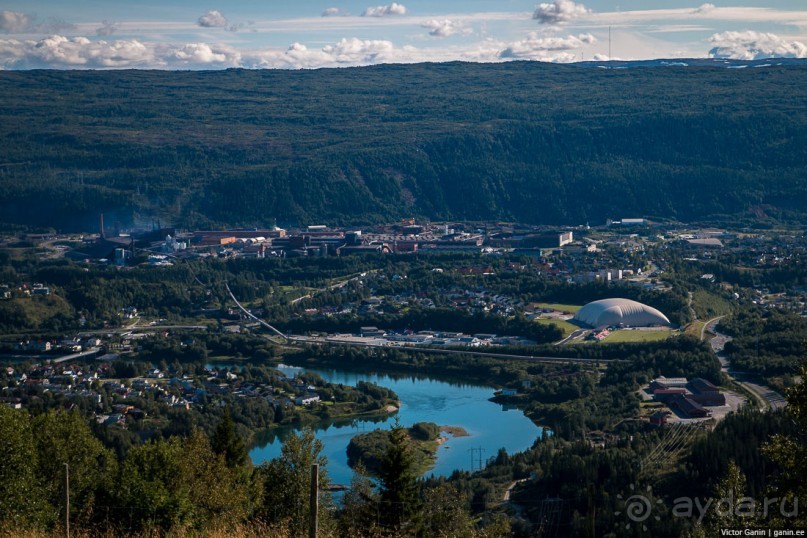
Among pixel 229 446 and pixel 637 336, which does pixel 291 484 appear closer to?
pixel 229 446

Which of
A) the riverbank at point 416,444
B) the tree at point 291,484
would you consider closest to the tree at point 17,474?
the tree at point 291,484

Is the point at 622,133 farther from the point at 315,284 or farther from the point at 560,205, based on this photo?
the point at 315,284

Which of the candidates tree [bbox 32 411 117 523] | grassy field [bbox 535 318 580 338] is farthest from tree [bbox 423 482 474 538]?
grassy field [bbox 535 318 580 338]

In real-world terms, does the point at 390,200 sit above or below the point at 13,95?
below

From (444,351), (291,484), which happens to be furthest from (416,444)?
(444,351)

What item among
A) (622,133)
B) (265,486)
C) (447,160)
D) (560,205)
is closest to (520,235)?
(560,205)

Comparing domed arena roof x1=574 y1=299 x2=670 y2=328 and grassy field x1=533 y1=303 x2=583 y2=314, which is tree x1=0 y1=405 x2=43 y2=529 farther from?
grassy field x1=533 y1=303 x2=583 y2=314
